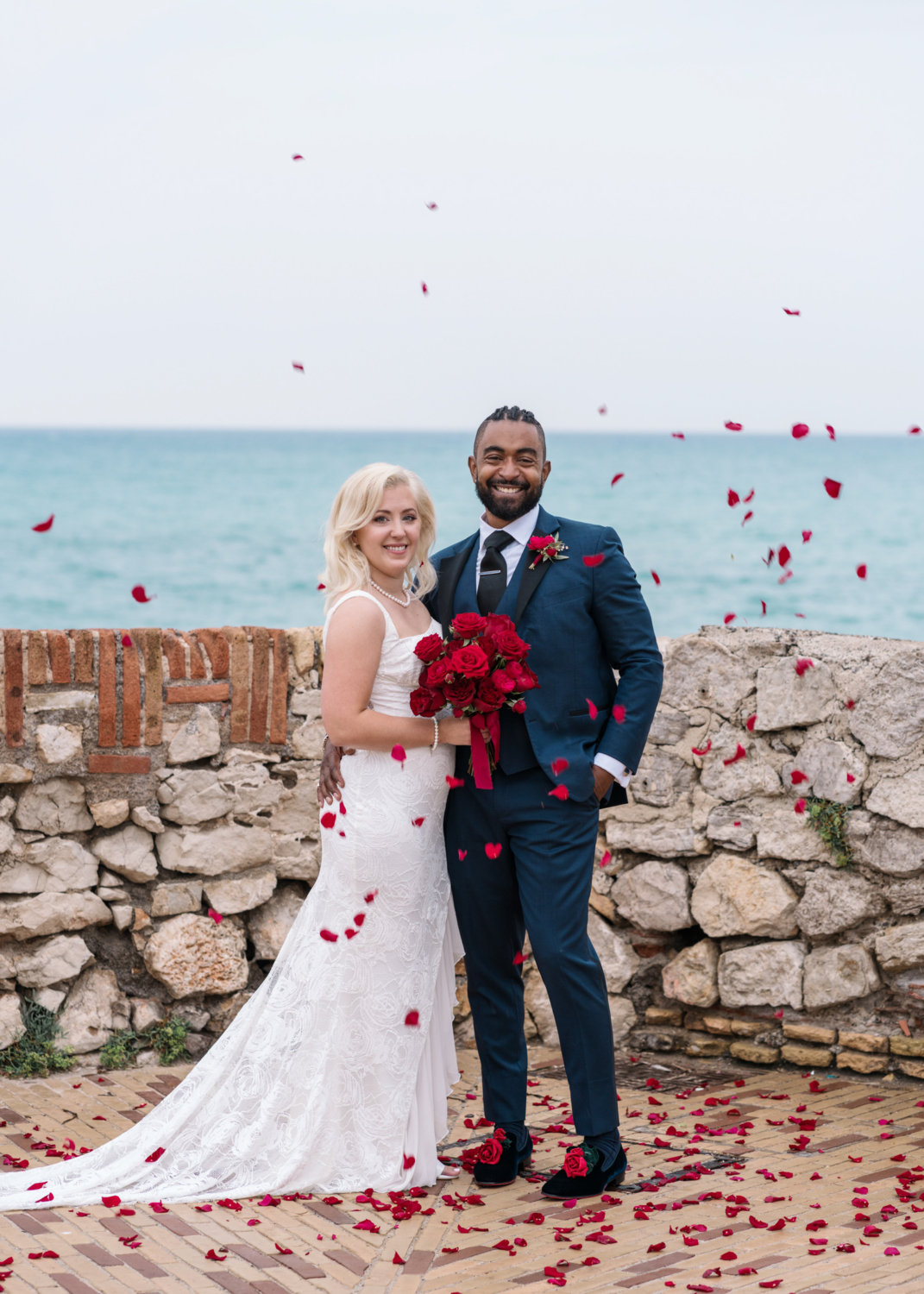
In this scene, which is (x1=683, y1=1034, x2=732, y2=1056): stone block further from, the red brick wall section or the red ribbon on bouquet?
the red brick wall section

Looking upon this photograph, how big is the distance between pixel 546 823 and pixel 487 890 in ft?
0.90

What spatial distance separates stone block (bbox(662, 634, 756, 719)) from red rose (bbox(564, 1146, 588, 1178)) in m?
1.73

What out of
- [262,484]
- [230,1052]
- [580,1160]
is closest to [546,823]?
[580,1160]

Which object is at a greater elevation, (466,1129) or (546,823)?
(546,823)

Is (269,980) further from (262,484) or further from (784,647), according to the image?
(262,484)

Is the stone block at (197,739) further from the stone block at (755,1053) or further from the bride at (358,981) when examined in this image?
the stone block at (755,1053)

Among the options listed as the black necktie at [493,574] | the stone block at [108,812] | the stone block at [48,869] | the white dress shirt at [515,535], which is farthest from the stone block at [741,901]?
the stone block at [48,869]

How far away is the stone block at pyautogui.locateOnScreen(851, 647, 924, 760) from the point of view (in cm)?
423

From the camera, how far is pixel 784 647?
14.8 ft

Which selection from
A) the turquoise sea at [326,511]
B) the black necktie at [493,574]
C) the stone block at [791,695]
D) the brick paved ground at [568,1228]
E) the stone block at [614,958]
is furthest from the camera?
the turquoise sea at [326,511]

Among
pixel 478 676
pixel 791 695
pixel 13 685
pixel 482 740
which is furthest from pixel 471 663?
pixel 13 685

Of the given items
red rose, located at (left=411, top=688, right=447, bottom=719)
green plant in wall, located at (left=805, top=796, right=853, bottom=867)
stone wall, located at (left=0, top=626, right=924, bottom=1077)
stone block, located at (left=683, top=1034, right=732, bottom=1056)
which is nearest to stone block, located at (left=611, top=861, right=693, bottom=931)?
stone wall, located at (left=0, top=626, right=924, bottom=1077)

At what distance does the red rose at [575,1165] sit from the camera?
3383 millimetres

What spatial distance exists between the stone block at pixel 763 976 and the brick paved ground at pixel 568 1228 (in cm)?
43
